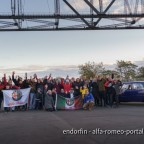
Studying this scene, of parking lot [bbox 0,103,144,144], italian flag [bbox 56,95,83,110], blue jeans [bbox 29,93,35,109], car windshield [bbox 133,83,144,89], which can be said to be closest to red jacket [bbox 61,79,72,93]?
italian flag [bbox 56,95,83,110]

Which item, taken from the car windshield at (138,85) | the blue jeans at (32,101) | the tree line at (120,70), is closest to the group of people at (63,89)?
the blue jeans at (32,101)

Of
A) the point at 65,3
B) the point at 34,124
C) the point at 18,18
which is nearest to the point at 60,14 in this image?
the point at 65,3

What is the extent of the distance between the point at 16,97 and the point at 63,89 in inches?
114

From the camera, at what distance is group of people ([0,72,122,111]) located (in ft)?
64.3

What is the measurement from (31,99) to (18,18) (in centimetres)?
585

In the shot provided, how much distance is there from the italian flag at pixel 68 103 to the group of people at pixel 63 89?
0.98 feet

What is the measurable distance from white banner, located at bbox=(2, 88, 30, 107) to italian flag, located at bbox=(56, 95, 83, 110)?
193cm

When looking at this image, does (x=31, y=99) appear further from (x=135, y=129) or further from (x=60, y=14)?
(x=135, y=129)

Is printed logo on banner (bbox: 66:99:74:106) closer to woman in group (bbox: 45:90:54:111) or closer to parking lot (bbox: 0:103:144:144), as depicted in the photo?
woman in group (bbox: 45:90:54:111)

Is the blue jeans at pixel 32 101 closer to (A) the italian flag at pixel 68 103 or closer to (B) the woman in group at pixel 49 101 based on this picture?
(B) the woman in group at pixel 49 101

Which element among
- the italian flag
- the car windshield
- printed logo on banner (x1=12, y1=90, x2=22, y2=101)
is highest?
the car windshield

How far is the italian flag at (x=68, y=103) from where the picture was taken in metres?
19.9

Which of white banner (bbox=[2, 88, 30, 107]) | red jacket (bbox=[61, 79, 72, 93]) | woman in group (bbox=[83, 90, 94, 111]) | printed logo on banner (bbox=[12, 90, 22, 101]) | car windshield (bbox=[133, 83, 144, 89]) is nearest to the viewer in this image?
woman in group (bbox=[83, 90, 94, 111])

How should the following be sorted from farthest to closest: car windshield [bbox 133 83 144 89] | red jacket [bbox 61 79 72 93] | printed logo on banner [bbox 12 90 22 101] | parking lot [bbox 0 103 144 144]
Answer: car windshield [bbox 133 83 144 89], red jacket [bbox 61 79 72 93], printed logo on banner [bbox 12 90 22 101], parking lot [bbox 0 103 144 144]
